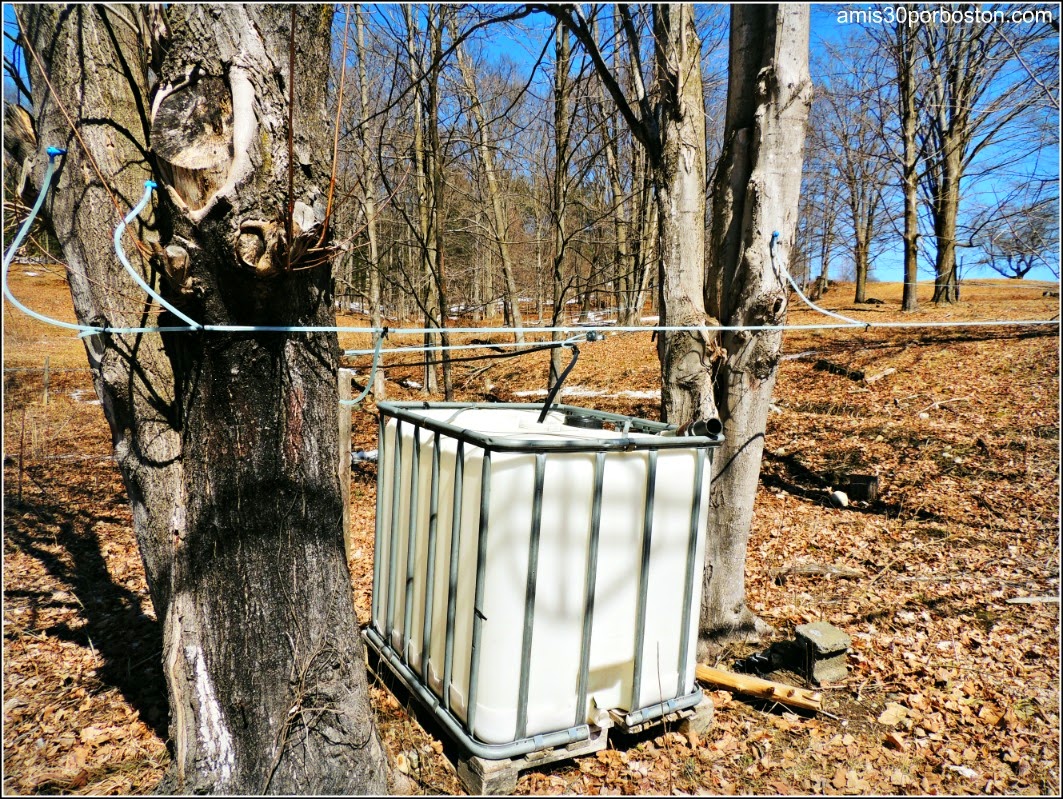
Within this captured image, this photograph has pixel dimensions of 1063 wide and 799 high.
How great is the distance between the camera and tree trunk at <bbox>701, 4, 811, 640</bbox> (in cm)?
361

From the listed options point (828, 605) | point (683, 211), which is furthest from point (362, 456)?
point (683, 211)

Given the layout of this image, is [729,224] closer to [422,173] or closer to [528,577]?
[528,577]

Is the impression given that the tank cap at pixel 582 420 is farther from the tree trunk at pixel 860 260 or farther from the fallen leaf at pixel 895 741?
the tree trunk at pixel 860 260

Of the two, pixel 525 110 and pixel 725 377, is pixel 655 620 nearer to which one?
pixel 725 377

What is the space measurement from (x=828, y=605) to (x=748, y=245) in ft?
9.78

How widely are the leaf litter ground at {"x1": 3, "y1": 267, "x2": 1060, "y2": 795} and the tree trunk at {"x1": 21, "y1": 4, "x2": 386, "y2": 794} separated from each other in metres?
0.61

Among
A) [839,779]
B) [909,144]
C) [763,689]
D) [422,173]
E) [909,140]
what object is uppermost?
[909,140]

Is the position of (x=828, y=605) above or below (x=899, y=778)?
above

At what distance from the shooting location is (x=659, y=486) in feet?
9.90

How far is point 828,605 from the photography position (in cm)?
491

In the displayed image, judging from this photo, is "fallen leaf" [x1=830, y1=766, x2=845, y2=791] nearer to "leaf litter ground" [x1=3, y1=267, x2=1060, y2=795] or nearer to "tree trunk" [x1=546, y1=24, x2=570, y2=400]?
"leaf litter ground" [x1=3, y1=267, x2=1060, y2=795]

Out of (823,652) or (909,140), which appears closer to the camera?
(823,652)

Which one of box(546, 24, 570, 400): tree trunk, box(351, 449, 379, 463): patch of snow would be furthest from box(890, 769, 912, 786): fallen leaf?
box(351, 449, 379, 463): patch of snow

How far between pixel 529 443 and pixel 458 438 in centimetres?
48
